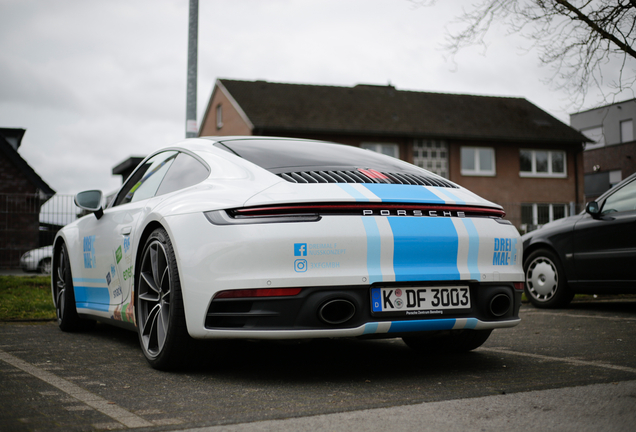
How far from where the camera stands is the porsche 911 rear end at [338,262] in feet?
10.6

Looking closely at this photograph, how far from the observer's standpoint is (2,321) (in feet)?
21.5

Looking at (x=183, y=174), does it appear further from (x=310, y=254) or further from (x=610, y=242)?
(x=610, y=242)

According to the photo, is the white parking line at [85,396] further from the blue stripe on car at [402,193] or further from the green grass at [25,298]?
the green grass at [25,298]

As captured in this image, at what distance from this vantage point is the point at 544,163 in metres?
35.6

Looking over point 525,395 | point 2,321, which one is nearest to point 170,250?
point 525,395

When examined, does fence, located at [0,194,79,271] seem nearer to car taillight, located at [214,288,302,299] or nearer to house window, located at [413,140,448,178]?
car taillight, located at [214,288,302,299]

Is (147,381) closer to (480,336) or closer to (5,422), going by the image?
(5,422)

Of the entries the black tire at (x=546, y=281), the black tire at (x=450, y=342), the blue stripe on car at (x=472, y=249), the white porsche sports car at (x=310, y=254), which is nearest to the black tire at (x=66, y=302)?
the white porsche sports car at (x=310, y=254)

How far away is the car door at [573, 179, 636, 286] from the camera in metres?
6.93

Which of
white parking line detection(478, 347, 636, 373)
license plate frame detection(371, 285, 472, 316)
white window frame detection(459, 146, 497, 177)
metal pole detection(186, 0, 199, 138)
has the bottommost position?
white parking line detection(478, 347, 636, 373)

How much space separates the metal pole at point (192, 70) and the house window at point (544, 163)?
2812cm

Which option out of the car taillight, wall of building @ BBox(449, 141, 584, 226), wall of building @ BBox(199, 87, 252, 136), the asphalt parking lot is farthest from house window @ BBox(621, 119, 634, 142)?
the car taillight

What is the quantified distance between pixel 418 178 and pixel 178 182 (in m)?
1.48

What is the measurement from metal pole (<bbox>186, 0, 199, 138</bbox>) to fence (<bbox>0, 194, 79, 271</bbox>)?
16.3ft
